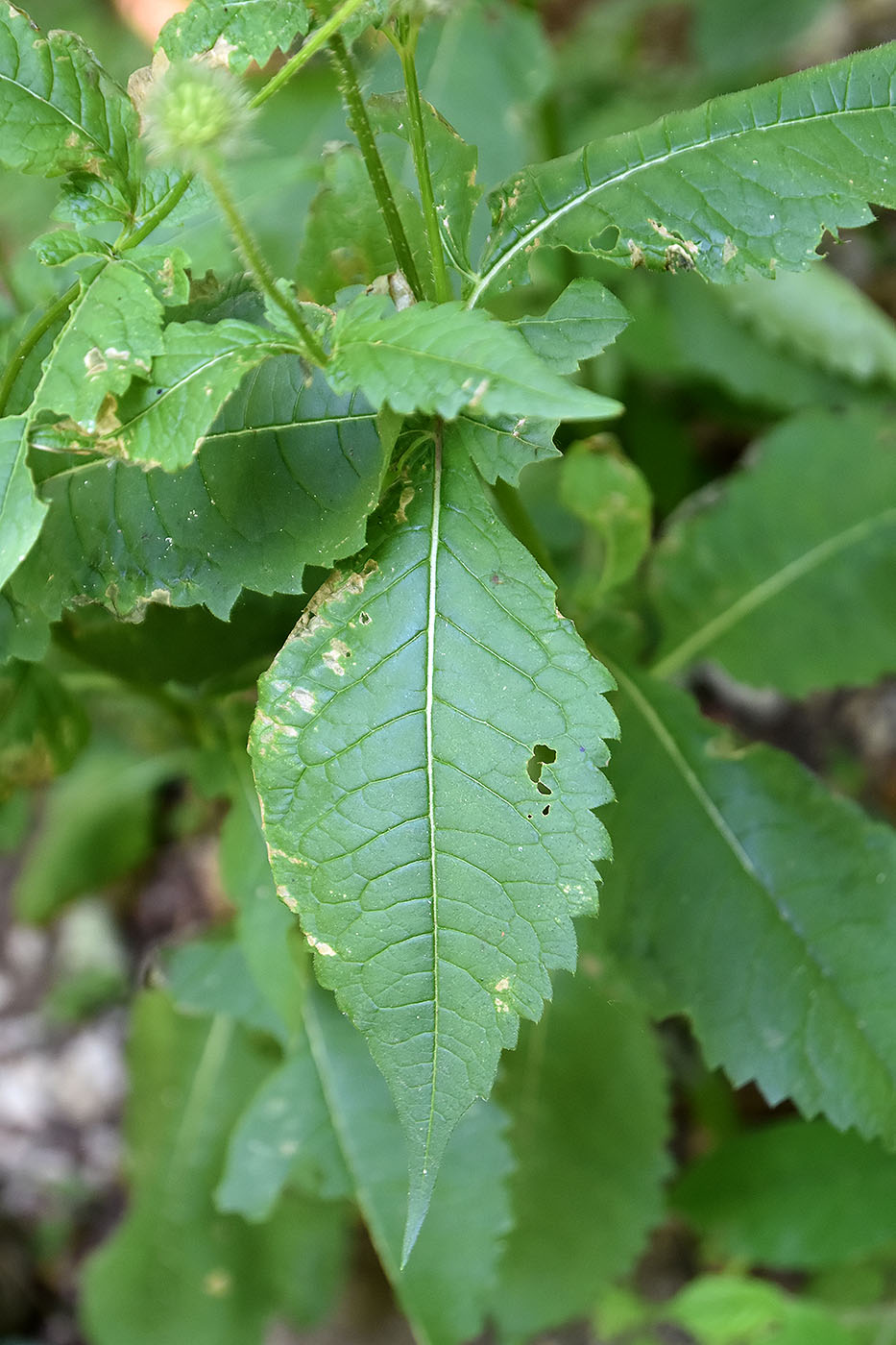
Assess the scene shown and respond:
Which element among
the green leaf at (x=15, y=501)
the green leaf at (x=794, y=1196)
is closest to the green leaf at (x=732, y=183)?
the green leaf at (x=15, y=501)

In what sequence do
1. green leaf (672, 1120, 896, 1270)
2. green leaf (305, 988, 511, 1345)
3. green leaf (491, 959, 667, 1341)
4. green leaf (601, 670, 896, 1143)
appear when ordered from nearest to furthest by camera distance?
1. green leaf (601, 670, 896, 1143)
2. green leaf (305, 988, 511, 1345)
3. green leaf (672, 1120, 896, 1270)
4. green leaf (491, 959, 667, 1341)

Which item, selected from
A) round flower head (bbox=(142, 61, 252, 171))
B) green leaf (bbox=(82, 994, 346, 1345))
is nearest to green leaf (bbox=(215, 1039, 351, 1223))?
green leaf (bbox=(82, 994, 346, 1345))

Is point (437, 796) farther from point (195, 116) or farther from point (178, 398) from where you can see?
point (195, 116)

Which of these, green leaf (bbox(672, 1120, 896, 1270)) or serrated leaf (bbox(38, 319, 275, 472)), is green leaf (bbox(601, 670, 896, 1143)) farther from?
serrated leaf (bbox(38, 319, 275, 472))

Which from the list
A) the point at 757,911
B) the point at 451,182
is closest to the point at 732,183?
the point at 451,182

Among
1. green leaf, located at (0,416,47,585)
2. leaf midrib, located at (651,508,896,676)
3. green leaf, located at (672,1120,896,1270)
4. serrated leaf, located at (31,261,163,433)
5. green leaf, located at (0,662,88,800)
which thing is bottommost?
green leaf, located at (672,1120,896,1270)

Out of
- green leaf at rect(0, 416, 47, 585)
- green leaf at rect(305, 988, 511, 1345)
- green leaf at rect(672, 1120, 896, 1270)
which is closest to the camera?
green leaf at rect(0, 416, 47, 585)

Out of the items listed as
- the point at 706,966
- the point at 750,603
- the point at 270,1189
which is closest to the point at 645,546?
the point at 750,603

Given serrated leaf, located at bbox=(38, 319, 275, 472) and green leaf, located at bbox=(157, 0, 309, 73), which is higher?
green leaf, located at bbox=(157, 0, 309, 73)
